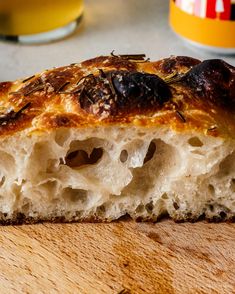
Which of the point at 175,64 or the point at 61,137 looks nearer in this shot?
the point at 61,137

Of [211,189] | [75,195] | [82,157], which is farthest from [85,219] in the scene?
[211,189]

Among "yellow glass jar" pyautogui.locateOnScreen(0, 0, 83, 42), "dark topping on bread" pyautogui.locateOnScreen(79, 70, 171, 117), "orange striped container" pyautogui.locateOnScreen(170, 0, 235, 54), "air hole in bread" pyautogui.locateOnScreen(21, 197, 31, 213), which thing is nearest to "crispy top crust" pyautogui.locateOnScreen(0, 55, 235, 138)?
"dark topping on bread" pyautogui.locateOnScreen(79, 70, 171, 117)

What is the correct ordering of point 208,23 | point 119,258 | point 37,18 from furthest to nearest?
1. point 37,18
2. point 208,23
3. point 119,258

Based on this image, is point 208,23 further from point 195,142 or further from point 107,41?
point 195,142

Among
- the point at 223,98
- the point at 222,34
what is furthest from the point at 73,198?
the point at 222,34

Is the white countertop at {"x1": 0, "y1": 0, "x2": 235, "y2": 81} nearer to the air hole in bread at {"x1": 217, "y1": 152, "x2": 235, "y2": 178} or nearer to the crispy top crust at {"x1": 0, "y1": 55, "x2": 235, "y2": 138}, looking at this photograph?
the crispy top crust at {"x1": 0, "y1": 55, "x2": 235, "y2": 138}

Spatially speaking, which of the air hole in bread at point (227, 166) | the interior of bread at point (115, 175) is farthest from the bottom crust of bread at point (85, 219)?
the air hole in bread at point (227, 166)
